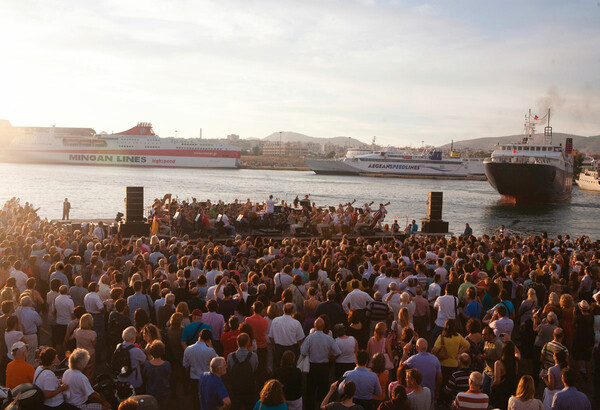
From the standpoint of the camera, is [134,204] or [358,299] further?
[134,204]

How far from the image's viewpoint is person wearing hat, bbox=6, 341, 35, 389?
4551mm

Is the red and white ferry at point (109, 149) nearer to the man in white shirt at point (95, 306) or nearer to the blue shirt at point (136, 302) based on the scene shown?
the man in white shirt at point (95, 306)

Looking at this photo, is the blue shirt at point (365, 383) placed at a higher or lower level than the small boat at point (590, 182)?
lower

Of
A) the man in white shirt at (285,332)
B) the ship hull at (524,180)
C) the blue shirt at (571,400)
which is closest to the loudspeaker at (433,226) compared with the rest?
the man in white shirt at (285,332)

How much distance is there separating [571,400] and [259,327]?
332 centimetres

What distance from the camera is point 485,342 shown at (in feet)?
18.3

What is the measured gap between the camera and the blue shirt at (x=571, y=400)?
4473mm

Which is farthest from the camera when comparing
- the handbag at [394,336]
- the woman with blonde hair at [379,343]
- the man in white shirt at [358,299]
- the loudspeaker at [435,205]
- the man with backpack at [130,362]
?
the loudspeaker at [435,205]

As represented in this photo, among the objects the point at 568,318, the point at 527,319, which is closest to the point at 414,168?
the point at 527,319

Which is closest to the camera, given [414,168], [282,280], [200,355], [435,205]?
[200,355]

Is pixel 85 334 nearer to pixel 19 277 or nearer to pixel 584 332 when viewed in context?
pixel 19 277

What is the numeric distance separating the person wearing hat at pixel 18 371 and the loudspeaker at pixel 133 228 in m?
12.8

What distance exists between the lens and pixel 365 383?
15.2 ft

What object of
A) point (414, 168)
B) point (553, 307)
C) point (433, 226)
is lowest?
point (433, 226)
